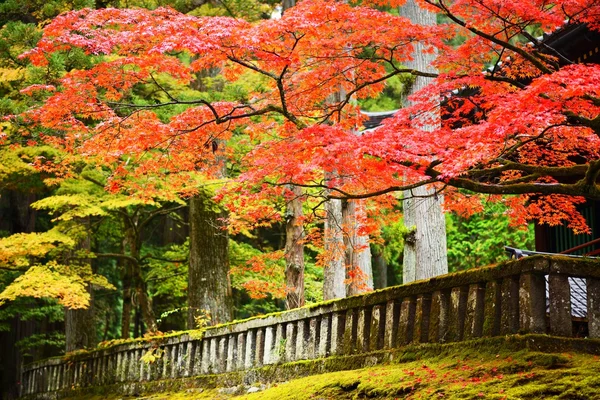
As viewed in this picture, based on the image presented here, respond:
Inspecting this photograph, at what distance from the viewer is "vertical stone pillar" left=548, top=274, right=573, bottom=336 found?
6.05 meters

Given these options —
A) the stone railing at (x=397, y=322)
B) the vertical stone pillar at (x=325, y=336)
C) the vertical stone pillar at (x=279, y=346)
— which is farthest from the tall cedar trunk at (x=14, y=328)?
the vertical stone pillar at (x=325, y=336)

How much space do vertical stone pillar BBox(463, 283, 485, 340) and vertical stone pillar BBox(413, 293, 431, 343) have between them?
1.83 ft

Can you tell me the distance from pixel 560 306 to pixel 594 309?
0.87 feet

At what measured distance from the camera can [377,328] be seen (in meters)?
7.83

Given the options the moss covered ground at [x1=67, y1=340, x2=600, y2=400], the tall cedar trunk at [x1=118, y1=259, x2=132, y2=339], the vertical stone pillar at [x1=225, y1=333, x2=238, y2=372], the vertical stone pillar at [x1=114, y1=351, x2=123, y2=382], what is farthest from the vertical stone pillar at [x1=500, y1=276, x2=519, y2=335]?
the tall cedar trunk at [x1=118, y1=259, x2=132, y2=339]

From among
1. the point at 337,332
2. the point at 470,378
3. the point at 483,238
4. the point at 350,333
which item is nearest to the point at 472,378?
the point at 470,378

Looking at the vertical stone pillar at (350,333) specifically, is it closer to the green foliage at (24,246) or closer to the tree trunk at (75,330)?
the green foliage at (24,246)

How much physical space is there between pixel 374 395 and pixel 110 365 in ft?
29.1

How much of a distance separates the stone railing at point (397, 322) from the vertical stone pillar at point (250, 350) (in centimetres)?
1

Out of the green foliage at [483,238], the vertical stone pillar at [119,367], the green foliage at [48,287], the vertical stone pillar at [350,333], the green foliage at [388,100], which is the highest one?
the green foliage at [388,100]

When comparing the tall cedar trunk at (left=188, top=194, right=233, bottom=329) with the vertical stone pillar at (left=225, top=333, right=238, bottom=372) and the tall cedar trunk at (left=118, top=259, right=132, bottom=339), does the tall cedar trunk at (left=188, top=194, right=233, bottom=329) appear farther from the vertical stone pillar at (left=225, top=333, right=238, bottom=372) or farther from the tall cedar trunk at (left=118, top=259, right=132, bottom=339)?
the tall cedar trunk at (left=118, top=259, right=132, bottom=339)

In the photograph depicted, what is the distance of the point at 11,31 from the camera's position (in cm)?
1332

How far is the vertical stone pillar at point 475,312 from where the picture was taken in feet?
21.6

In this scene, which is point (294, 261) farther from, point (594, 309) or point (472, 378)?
point (594, 309)
